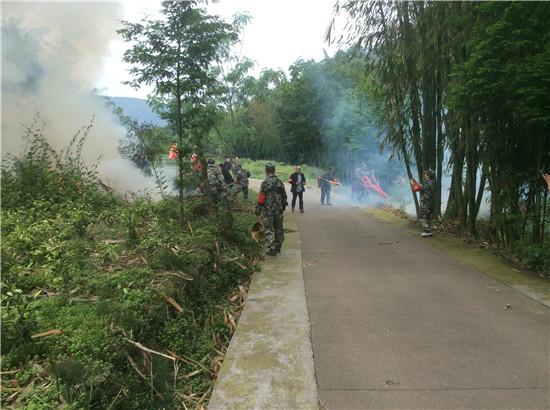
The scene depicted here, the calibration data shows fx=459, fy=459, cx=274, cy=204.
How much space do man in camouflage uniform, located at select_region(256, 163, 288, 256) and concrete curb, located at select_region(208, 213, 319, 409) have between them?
1.77 metres

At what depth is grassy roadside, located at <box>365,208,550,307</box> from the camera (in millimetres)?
5720

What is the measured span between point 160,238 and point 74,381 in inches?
134

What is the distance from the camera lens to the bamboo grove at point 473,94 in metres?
6.11

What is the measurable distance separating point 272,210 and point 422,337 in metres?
4.04

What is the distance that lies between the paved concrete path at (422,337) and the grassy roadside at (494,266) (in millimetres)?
201

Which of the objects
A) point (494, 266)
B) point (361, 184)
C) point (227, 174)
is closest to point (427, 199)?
point (494, 266)

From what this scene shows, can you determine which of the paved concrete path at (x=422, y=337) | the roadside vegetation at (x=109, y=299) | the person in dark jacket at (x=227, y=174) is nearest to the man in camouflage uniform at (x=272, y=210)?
the roadside vegetation at (x=109, y=299)

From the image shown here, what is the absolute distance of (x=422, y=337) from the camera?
13.8ft

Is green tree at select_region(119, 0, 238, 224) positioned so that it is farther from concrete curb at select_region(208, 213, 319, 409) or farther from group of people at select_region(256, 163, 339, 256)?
concrete curb at select_region(208, 213, 319, 409)

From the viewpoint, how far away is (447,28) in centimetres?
835

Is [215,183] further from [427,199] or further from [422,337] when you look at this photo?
[422,337]

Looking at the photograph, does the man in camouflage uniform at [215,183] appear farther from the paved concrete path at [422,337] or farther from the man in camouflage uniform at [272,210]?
the paved concrete path at [422,337]

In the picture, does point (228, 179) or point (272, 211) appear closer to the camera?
point (272, 211)

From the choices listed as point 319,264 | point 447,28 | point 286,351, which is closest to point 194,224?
point 319,264
